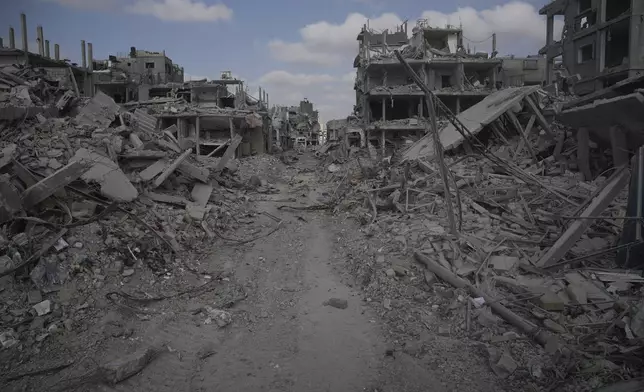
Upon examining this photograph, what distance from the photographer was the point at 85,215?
8.01 m

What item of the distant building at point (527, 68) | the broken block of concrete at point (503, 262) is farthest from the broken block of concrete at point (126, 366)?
the distant building at point (527, 68)

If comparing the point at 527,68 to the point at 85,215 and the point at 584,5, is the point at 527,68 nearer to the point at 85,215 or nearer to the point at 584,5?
the point at 584,5

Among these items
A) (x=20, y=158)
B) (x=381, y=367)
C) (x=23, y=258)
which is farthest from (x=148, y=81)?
(x=381, y=367)

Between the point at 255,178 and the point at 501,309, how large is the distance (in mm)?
13416

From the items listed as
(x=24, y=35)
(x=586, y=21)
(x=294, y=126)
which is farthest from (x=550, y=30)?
(x=24, y=35)

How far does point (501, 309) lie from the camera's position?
5816 mm

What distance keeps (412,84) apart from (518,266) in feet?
93.7

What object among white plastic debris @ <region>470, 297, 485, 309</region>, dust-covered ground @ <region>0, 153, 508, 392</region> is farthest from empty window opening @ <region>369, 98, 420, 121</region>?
white plastic debris @ <region>470, 297, 485, 309</region>

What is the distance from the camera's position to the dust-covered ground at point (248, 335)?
479 cm

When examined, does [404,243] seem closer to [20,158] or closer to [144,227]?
[144,227]

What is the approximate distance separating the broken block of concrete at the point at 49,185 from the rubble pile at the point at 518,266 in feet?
19.1

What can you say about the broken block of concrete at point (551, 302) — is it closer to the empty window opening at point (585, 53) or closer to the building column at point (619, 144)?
the building column at point (619, 144)

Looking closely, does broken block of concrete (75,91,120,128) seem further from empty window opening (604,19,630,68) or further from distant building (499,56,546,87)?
distant building (499,56,546,87)

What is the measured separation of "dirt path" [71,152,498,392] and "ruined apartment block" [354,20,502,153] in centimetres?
2390
